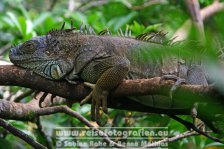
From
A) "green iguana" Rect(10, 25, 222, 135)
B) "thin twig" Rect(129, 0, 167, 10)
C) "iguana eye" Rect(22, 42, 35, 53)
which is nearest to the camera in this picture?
"green iguana" Rect(10, 25, 222, 135)

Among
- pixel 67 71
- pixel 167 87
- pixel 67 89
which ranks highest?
pixel 67 71

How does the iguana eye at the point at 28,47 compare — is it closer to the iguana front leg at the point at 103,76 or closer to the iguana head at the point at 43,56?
the iguana head at the point at 43,56

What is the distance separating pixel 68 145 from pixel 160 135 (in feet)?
2.79

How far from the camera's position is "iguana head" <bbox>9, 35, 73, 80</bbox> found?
3.00 metres

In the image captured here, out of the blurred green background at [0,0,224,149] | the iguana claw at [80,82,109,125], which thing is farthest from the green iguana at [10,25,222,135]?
the blurred green background at [0,0,224,149]

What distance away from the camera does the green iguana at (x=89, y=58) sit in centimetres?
296

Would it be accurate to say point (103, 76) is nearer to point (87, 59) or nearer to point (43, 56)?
point (87, 59)

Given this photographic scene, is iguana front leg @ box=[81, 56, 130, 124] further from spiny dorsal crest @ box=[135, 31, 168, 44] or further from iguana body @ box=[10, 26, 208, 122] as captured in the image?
spiny dorsal crest @ box=[135, 31, 168, 44]

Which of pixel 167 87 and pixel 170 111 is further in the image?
pixel 170 111

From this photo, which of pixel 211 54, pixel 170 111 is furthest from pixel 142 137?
pixel 211 54

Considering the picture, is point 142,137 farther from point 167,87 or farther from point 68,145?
point 167,87

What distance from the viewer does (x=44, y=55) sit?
3.22m

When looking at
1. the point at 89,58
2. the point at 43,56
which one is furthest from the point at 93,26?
the point at 89,58

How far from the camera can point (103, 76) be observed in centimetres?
274
